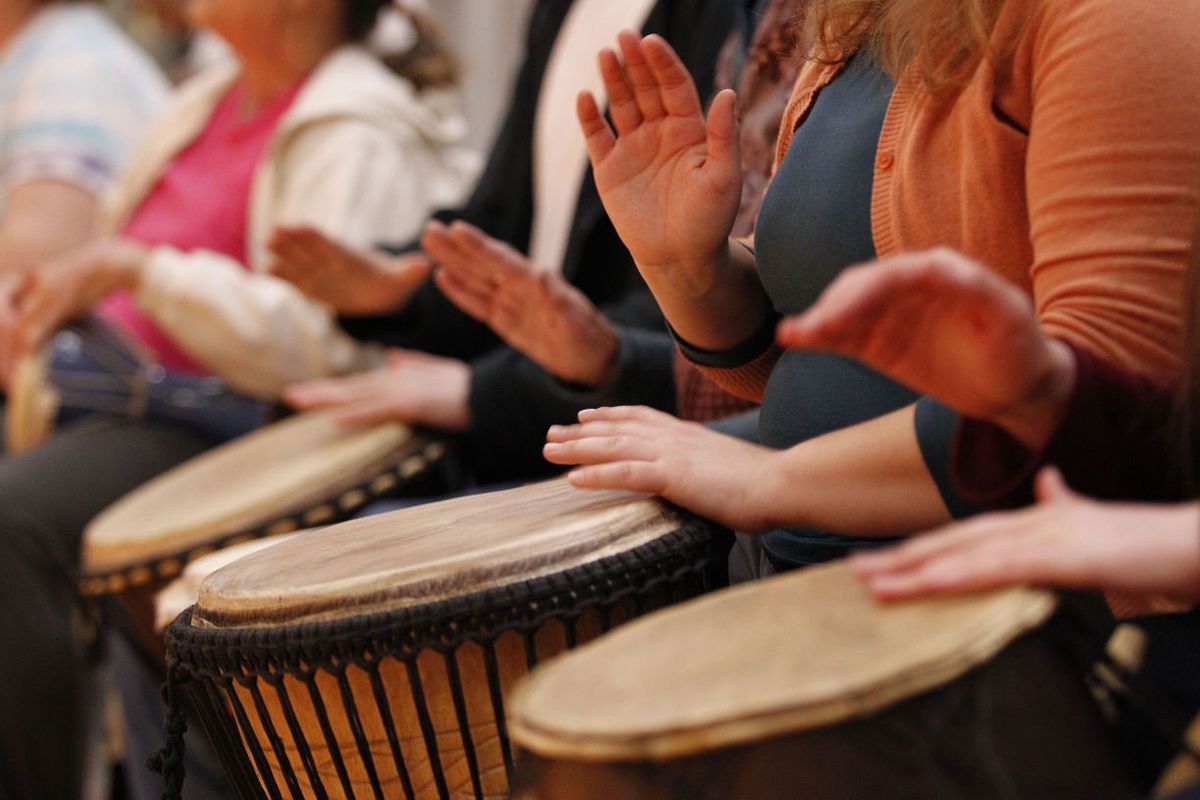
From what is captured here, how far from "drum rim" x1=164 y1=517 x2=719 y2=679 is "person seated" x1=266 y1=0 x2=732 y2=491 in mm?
473

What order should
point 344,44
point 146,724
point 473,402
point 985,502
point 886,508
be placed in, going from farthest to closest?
point 344,44 < point 146,724 < point 473,402 < point 886,508 < point 985,502

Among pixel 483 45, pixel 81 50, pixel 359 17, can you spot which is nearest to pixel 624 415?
pixel 359 17

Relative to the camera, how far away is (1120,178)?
2.29ft

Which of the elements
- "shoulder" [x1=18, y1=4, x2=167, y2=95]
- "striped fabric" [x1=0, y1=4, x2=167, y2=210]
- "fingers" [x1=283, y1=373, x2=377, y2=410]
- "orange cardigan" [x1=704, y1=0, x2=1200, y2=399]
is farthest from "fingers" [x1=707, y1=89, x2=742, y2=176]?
"shoulder" [x1=18, y1=4, x2=167, y2=95]

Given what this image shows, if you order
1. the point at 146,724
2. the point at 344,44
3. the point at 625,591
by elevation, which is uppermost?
the point at 344,44

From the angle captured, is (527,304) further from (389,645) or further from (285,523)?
(389,645)

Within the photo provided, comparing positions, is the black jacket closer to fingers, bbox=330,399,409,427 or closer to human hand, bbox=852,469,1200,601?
fingers, bbox=330,399,409,427

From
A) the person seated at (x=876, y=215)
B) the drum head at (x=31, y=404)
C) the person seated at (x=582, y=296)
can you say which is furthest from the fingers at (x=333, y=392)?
the person seated at (x=876, y=215)

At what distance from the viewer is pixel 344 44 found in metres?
2.14

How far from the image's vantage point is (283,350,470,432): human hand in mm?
1511

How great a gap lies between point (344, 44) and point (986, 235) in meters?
1.58

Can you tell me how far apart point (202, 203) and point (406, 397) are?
0.75 metres

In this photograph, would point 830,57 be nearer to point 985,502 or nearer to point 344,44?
point 985,502

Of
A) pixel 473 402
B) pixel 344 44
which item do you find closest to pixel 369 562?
pixel 473 402
